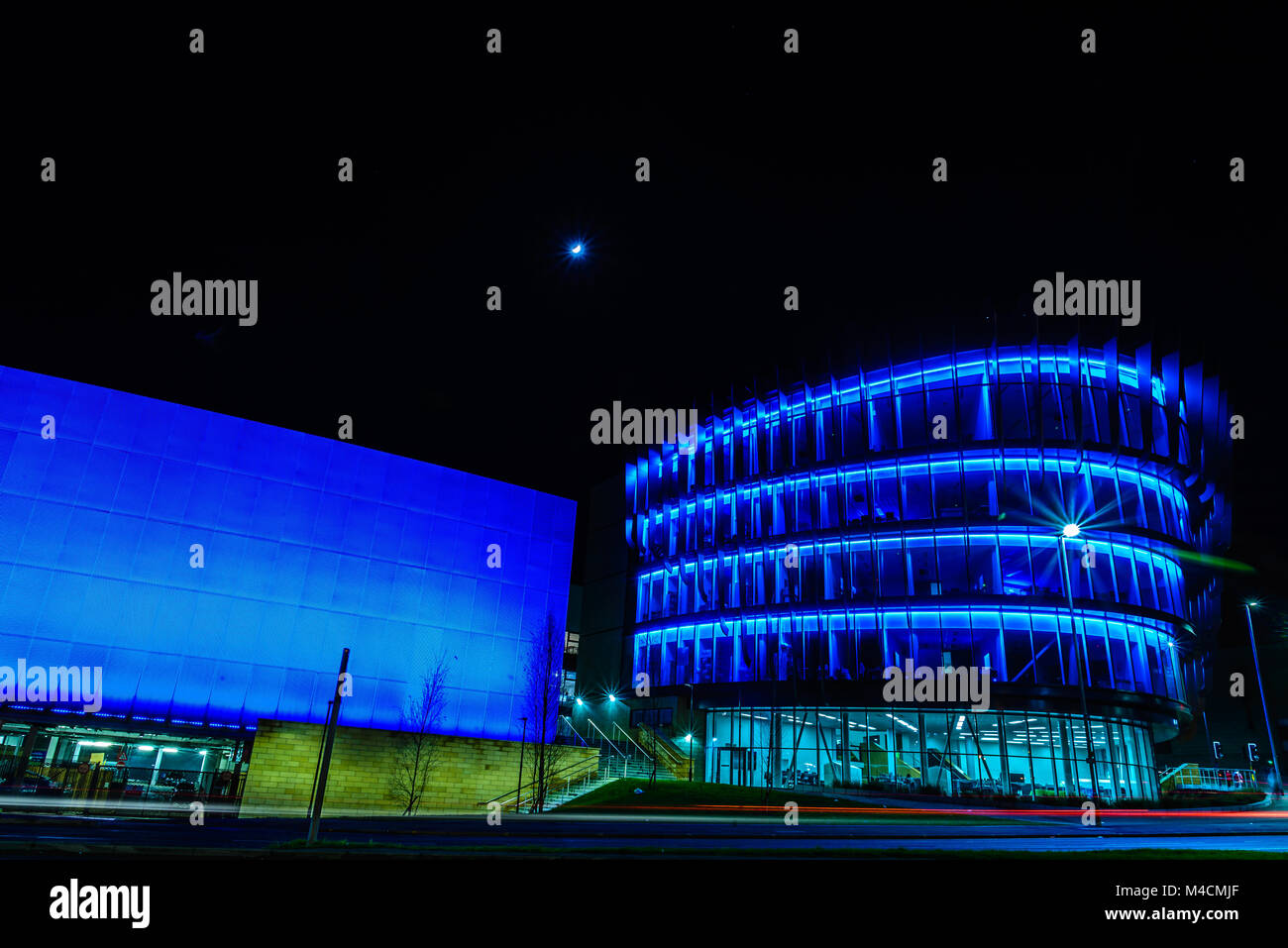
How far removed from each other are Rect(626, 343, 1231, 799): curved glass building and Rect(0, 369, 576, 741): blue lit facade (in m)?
14.3

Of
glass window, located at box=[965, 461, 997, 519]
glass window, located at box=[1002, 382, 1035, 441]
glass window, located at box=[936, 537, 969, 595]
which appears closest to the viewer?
glass window, located at box=[936, 537, 969, 595]

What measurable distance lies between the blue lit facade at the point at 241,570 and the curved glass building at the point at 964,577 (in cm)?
1432

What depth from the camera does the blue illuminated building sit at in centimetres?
3684

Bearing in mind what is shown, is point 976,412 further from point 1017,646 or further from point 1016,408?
point 1017,646

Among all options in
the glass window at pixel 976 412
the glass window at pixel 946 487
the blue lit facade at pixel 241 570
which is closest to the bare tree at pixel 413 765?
the blue lit facade at pixel 241 570

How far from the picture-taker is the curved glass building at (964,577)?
39531 millimetres

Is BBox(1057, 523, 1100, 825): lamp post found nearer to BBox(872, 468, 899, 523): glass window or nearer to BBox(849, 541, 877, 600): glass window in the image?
BBox(849, 541, 877, 600): glass window

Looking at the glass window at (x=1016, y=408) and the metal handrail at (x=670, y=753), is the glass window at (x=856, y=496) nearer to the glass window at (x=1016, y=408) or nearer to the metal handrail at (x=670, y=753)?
the glass window at (x=1016, y=408)

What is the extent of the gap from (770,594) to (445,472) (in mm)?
Result: 21684

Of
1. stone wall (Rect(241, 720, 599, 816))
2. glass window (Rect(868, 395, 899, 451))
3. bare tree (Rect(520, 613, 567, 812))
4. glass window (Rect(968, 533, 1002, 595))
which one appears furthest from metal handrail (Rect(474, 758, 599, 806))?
glass window (Rect(868, 395, 899, 451))

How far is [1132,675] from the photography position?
40094mm

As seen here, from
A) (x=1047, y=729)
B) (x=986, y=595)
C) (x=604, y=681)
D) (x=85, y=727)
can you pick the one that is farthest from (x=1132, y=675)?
(x=85, y=727)

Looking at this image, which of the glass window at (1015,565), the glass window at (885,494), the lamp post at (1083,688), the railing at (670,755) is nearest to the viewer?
the lamp post at (1083,688)
